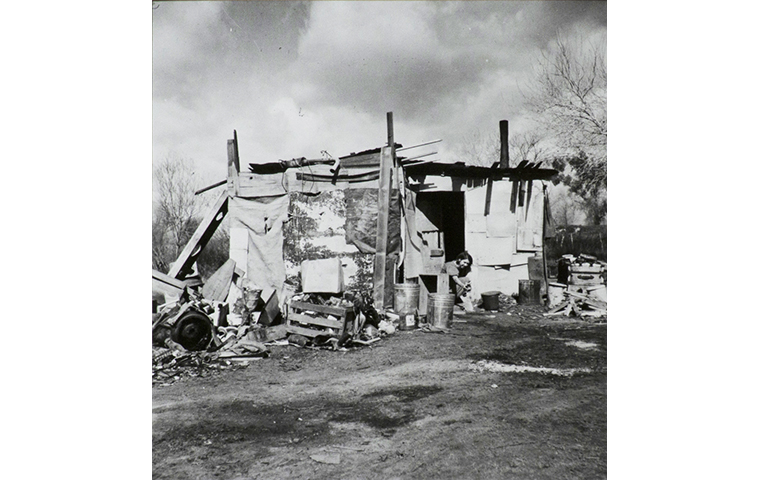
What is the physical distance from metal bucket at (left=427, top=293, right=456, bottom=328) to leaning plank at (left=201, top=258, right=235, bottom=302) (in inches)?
131

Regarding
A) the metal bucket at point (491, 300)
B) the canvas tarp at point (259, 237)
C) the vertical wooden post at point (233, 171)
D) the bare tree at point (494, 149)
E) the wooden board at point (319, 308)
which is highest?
the bare tree at point (494, 149)

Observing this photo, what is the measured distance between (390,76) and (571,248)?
14.3 feet

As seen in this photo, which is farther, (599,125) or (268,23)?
(599,125)

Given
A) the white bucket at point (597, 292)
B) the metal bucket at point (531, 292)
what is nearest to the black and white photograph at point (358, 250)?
the white bucket at point (597, 292)

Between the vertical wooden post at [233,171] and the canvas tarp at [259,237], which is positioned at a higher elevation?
the vertical wooden post at [233,171]

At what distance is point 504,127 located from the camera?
7.41 metres

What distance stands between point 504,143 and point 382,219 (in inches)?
116

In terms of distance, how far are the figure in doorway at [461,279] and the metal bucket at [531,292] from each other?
3.57ft

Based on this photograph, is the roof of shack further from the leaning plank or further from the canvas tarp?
the leaning plank

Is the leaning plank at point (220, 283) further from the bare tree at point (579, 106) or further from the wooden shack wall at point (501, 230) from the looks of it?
the bare tree at point (579, 106)

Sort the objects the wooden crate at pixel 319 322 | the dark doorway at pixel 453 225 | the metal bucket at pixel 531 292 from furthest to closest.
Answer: the dark doorway at pixel 453 225, the metal bucket at pixel 531 292, the wooden crate at pixel 319 322

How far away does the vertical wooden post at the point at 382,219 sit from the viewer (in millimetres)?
6938

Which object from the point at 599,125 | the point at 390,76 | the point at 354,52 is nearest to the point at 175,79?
the point at 354,52

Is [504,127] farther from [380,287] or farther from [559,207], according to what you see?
[380,287]
